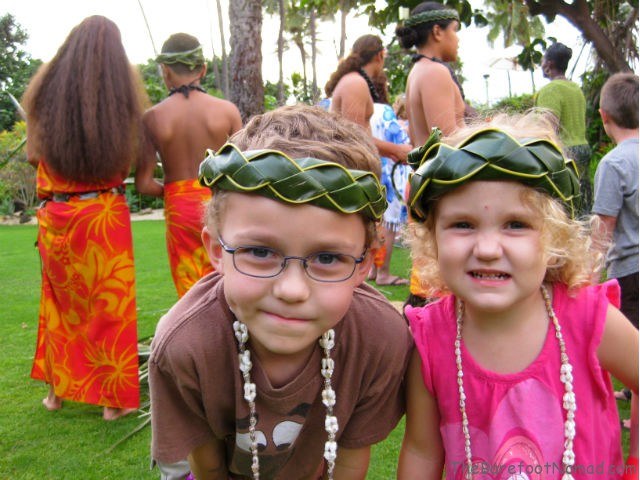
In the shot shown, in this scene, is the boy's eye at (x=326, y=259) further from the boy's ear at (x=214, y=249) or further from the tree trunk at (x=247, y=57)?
the tree trunk at (x=247, y=57)

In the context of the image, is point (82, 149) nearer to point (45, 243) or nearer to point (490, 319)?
point (45, 243)

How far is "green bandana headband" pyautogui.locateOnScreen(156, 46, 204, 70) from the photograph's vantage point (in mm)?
4089

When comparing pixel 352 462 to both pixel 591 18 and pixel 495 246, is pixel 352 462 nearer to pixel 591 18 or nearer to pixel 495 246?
pixel 495 246

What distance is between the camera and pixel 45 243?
142 inches

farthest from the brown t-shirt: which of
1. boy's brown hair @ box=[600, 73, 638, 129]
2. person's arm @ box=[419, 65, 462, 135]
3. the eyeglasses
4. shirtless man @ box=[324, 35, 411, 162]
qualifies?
shirtless man @ box=[324, 35, 411, 162]

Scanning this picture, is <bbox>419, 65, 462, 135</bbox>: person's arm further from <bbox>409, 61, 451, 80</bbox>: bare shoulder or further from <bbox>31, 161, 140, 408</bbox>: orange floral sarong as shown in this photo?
<bbox>31, 161, 140, 408</bbox>: orange floral sarong

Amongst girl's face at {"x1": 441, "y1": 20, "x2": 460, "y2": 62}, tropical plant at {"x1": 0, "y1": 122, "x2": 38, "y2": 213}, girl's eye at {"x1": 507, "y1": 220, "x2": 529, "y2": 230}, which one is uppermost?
girl's face at {"x1": 441, "y1": 20, "x2": 460, "y2": 62}

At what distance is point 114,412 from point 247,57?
3389 millimetres

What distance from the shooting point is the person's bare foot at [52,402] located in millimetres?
3805

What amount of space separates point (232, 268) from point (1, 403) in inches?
118

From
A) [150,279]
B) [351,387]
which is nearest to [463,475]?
[351,387]

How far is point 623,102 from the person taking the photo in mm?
3568

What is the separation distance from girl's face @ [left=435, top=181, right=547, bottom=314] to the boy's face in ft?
0.93

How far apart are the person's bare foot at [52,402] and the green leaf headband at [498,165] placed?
3025 millimetres
